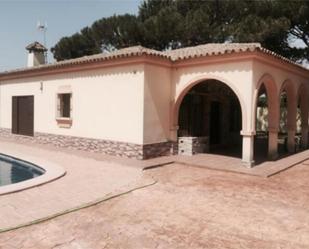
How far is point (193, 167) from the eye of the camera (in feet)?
40.3

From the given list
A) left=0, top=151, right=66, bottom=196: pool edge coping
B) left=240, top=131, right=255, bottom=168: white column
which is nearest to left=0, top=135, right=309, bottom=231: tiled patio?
left=0, top=151, right=66, bottom=196: pool edge coping

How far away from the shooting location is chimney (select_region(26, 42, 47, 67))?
24.4 metres

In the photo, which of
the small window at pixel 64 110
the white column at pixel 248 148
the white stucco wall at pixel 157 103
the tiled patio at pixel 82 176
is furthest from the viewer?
the small window at pixel 64 110

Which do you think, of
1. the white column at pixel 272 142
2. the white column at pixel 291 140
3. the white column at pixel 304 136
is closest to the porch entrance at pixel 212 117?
the white column at pixel 272 142

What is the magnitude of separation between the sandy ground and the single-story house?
3738 millimetres

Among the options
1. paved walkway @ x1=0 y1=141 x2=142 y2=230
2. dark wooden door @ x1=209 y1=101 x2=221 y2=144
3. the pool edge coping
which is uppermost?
dark wooden door @ x1=209 y1=101 x2=221 y2=144

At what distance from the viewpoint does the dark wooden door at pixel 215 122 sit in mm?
17938

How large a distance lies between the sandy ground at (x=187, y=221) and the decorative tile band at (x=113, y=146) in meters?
3.75

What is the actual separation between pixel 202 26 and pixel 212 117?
1126cm

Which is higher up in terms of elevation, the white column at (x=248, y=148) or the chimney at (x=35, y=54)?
the chimney at (x=35, y=54)

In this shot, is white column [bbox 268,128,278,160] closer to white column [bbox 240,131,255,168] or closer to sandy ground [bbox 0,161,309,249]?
white column [bbox 240,131,255,168]

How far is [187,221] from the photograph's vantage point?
650cm

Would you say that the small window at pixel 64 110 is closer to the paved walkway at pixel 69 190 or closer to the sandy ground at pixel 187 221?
the paved walkway at pixel 69 190

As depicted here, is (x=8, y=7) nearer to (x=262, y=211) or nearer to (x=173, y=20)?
(x=173, y=20)
